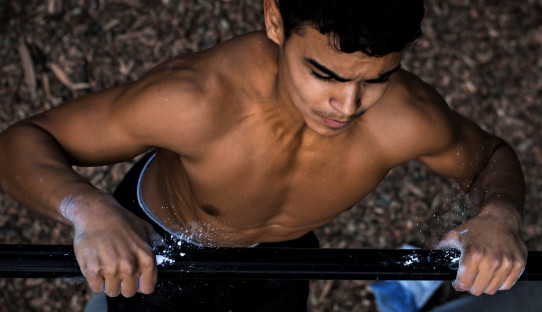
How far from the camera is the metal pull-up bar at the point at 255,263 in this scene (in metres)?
1.07

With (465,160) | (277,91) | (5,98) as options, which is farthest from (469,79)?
(5,98)

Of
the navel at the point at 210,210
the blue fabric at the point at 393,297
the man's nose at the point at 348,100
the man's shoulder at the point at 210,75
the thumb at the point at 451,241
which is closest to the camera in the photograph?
the man's nose at the point at 348,100

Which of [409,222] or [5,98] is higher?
[5,98]

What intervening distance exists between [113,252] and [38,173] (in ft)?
0.98

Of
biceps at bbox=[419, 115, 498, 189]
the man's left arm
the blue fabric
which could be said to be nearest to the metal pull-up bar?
the man's left arm

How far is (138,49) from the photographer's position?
2.90 meters

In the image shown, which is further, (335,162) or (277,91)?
(335,162)

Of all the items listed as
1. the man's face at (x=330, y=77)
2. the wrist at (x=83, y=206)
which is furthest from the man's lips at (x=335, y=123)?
the wrist at (x=83, y=206)

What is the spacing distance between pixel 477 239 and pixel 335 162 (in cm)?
40

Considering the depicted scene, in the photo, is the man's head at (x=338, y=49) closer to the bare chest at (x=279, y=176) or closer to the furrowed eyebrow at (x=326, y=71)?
the furrowed eyebrow at (x=326, y=71)

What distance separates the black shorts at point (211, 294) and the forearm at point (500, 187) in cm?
57

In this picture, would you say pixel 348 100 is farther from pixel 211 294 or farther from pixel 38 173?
pixel 211 294

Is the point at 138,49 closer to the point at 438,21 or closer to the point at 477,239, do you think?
the point at 438,21

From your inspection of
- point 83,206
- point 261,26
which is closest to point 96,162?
point 83,206
